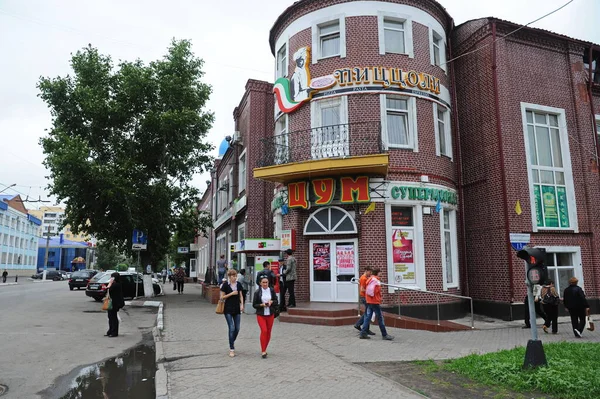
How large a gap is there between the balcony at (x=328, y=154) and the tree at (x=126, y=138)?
841 centimetres

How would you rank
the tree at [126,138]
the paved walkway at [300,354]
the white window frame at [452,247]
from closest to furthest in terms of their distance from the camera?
the paved walkway at [300,354]
the white window frame at [452,247]
the tree at [126,138]

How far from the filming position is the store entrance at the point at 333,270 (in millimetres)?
14445

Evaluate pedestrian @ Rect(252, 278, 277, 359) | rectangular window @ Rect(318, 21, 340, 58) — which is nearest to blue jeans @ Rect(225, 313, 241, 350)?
pedestrian @ Rect(252, 278, 277, 359)

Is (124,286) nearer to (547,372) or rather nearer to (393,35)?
(393,35)

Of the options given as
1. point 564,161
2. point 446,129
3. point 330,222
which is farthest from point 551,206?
point 330,222

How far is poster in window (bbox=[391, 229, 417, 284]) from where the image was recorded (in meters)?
14.2

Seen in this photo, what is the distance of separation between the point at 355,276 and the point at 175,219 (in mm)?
12917

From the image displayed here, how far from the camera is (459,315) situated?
1491cm

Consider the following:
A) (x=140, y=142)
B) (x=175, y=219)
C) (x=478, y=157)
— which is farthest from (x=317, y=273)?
(x=140, y=142)

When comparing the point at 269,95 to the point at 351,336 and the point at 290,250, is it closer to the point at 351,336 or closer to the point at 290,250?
the point at 290,250

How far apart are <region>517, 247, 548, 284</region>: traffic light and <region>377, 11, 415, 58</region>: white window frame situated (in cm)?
975

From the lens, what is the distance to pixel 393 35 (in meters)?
15.8

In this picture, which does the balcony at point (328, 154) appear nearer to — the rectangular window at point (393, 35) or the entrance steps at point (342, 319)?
the rectangular window at point (393, 35)

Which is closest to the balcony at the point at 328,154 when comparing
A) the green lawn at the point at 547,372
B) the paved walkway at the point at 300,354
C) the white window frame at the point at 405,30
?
the white window frame at the point at 405,30
